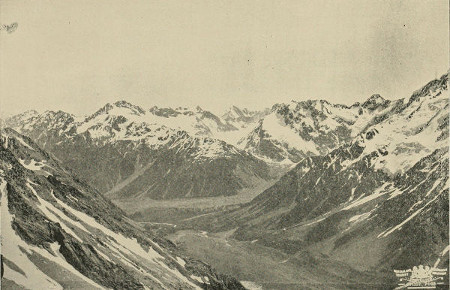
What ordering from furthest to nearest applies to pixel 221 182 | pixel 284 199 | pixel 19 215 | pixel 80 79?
pixel 221 182 < pixel 284 199 < pixel 80 79 < pixel 19 215

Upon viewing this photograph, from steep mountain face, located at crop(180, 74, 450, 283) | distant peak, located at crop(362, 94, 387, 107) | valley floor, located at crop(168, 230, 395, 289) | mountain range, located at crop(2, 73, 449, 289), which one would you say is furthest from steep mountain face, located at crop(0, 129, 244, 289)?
steep mountain face, located at crop(180, 74, 450, 283)

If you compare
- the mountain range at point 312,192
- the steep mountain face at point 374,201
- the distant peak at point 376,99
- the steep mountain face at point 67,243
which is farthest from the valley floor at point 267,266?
the distant peak at point 376,99

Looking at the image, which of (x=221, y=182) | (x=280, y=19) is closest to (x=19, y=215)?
(x=280, y=19)

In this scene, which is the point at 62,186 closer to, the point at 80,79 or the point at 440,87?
the point at 80,79

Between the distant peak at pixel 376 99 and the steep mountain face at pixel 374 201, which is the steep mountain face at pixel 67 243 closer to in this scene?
the distant peak at pixel 376 99

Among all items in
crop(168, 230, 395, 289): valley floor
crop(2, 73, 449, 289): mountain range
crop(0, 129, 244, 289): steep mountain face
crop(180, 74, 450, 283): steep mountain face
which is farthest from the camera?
crop(168, 230, 395, 289): valley floor

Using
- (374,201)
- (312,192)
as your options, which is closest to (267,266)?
(374,201)

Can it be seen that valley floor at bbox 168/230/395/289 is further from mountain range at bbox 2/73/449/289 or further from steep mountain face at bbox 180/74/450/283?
steep mountain face at bbox 180/74/450/283
